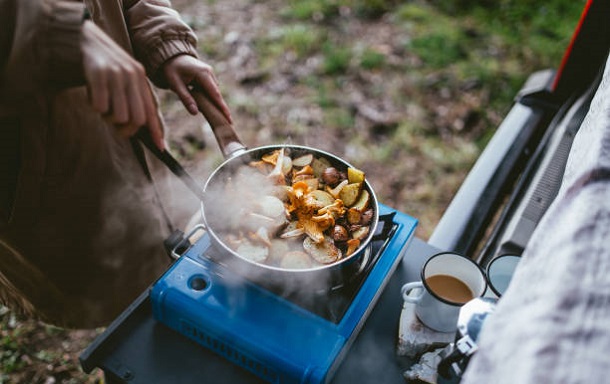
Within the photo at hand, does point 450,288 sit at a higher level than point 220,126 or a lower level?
lower

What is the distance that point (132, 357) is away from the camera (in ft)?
4.74

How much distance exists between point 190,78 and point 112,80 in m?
0.71

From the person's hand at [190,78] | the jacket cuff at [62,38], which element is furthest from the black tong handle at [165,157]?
the person's hand at [190,78]

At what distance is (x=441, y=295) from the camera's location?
59.1 inches

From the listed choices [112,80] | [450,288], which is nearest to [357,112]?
[450,288]

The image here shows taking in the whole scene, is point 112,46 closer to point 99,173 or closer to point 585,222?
point 99,173

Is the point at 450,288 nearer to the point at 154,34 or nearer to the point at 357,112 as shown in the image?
the point at 154,34

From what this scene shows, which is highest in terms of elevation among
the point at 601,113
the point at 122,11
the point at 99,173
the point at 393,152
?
the point at 122,11

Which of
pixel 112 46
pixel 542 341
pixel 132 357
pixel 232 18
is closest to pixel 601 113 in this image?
pixel 542 341

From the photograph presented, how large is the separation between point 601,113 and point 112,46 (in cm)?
120

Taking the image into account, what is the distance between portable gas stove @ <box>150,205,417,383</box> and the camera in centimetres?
128

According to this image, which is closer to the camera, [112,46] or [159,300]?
[112,46]

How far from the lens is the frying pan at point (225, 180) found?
1.21 m

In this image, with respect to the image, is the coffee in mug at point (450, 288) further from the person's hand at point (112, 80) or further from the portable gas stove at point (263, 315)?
the person's hand at point (112, 80)
